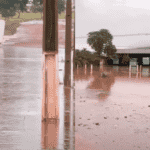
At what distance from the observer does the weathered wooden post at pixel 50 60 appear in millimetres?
6258

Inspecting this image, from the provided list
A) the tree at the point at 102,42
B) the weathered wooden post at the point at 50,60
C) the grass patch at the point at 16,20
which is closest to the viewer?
the weathered wooden post at the point at 50,60

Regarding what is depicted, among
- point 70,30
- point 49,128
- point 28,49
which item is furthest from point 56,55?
point 28,49

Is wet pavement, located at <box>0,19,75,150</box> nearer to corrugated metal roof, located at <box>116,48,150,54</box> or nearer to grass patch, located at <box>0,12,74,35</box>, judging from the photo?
grass patch, located at <box>0,12,74,35</box>

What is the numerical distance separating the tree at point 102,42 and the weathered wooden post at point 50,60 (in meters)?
70.8

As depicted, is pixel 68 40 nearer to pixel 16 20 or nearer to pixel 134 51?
pixel 16 20

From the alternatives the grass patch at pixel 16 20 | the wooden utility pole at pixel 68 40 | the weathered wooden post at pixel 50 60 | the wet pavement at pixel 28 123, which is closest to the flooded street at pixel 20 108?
the wet pavement at pixel 28 123

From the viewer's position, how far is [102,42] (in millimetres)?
81500

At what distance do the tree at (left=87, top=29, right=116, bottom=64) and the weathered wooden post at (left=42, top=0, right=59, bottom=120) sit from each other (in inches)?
2788

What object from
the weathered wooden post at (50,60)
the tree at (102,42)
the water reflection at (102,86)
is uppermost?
the tree at (102,42)

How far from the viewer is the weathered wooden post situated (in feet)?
20.5

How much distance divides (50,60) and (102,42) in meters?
76.3

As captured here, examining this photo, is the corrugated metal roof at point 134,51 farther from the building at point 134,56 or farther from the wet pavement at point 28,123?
the wet pavement at point 28,123

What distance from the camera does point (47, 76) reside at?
6.42 metres

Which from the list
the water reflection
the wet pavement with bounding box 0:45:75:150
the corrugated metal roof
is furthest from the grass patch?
the corrugated metal roof
